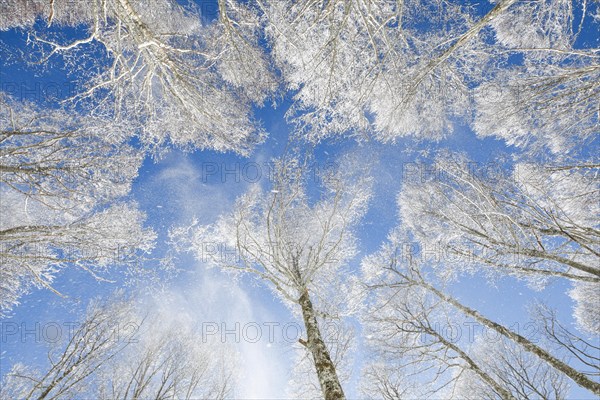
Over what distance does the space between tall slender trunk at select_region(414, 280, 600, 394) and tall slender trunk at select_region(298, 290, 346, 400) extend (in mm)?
2451

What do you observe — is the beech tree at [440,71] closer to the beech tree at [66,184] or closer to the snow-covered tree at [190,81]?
the snow-covered tree at [190,81]

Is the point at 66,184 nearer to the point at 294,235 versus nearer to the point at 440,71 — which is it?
the point at 294,235

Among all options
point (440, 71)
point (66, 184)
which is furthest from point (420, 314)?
point (66, 184)

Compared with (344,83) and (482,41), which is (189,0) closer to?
(344,83)

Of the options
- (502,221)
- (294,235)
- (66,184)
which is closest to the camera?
(502,221)

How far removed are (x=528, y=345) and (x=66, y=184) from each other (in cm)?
815

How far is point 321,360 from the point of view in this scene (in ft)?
11.8

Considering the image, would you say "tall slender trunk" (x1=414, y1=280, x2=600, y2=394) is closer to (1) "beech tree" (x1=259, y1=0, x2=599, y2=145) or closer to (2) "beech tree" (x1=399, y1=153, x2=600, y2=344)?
(2) "beech tree" (x1=399, y1=153, x2=600, y2=344)

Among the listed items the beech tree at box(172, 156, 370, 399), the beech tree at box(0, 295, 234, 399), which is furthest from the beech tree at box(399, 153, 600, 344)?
the beech tree at box(0, 295, 234, 399)

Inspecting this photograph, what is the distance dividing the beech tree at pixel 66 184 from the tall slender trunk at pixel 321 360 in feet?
9.66

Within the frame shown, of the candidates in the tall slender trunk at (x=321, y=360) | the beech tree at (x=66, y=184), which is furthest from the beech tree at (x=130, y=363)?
the tall slender trunk at (x=321, y=360)

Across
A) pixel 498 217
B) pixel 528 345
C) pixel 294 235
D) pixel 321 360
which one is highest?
pixel 294 235

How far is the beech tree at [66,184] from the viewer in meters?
3.34

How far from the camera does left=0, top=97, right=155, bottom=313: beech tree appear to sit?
11.0 ft
